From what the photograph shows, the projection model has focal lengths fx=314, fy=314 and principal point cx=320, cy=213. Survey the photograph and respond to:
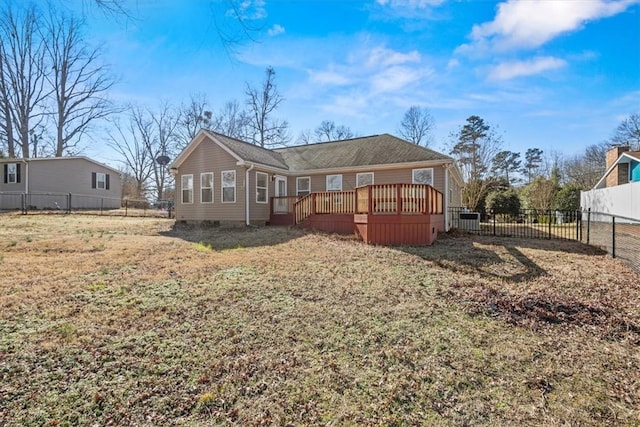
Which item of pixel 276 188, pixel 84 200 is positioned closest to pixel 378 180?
pixel 276 188

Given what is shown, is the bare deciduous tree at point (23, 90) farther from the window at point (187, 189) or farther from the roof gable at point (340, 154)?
the roof gable at point (340, 154)

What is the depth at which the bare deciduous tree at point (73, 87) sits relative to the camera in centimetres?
2659

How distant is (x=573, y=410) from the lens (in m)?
2.45

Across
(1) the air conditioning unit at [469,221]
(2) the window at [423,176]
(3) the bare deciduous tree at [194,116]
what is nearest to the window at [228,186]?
(2) the window at [423,176]

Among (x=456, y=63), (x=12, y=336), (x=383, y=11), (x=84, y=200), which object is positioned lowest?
(x=12, y=336)

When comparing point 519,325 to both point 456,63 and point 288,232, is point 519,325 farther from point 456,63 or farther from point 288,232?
point 456,63

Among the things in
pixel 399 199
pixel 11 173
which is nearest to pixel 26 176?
pixel 11 173

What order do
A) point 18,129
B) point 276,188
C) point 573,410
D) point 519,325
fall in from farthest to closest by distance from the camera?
point 18,129 → point 276,188 → point 519,325 → point 573,410

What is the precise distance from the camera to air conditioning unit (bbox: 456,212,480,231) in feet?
49.1

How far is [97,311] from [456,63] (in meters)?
12.5

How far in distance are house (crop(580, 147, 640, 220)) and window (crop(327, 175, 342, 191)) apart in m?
12.6

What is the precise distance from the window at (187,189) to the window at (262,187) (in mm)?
3643

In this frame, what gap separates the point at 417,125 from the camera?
32.5 m

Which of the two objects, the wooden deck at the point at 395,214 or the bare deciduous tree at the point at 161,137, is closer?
the wooden deck at the point at 395,214
